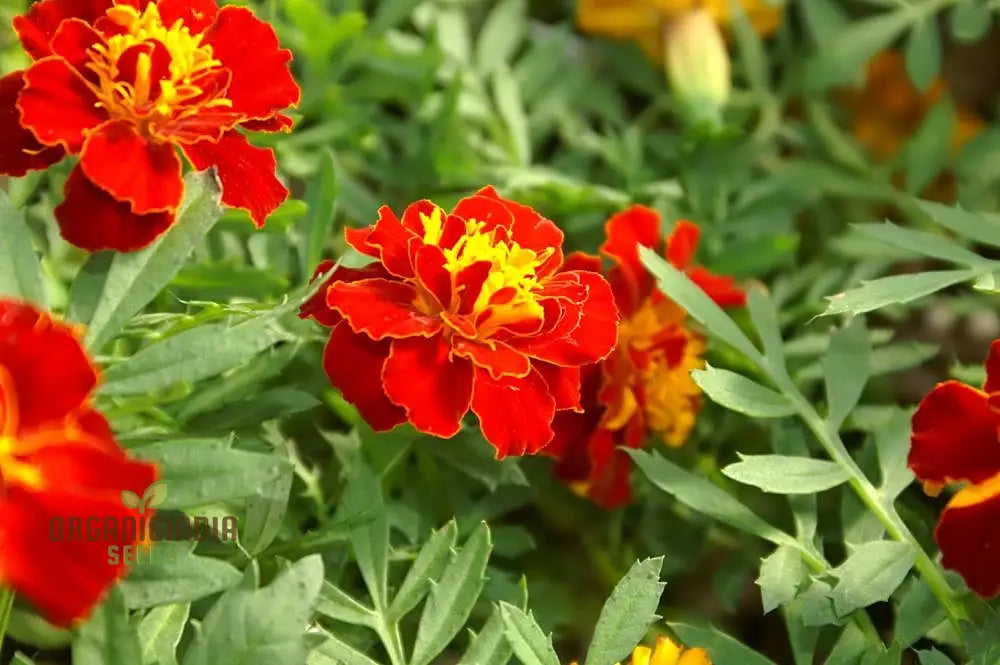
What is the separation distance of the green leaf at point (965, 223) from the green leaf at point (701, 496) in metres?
0.20

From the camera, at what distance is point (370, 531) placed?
1.80 ft

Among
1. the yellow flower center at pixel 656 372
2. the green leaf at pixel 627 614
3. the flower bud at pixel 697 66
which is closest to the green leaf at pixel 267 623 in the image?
the green leaf at pixel 627 614

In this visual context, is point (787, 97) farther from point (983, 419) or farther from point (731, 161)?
point (983, 419)

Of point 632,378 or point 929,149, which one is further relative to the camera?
point 929,149

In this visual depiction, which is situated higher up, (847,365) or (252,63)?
(252,63)

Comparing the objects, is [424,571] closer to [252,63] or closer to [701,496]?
[701,496]

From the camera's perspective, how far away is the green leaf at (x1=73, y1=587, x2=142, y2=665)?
1.40 ft

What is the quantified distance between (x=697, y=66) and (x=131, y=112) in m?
0.49

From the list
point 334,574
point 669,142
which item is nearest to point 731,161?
point 669,142

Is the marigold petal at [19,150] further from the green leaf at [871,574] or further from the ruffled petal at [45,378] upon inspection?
the green leaf at [871,574]

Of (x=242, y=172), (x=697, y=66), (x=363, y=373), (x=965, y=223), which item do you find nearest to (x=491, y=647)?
(x=363, y=373)

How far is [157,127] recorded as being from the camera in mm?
509

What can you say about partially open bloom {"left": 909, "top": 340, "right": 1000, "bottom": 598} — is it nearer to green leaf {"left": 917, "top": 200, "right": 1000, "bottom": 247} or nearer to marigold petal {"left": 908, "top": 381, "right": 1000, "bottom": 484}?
marigold petal {"left": 908, "top": 381, "right": 1000, "bottom": 484}

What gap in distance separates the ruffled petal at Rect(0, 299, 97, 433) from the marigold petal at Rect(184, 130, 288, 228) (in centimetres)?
13
